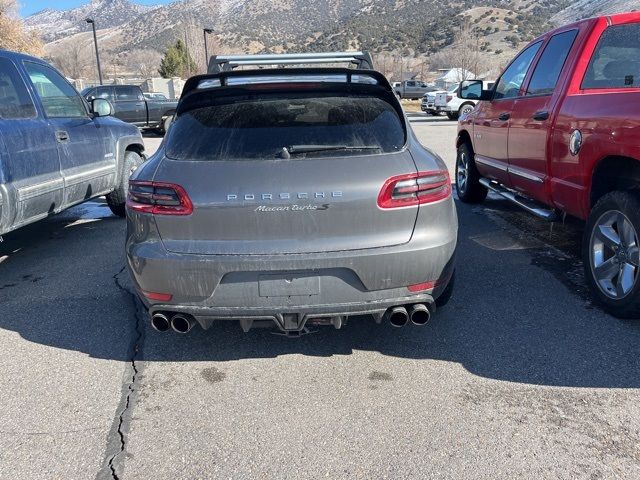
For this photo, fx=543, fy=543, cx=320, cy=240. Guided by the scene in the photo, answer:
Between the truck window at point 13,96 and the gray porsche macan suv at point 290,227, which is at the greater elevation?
the truck window at point 13,96

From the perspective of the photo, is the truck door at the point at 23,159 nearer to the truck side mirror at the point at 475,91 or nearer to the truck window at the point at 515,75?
the truck side mirror at the point at 475,91

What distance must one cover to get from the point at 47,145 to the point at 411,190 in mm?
3826

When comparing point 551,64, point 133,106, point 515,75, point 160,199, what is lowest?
point 133,106

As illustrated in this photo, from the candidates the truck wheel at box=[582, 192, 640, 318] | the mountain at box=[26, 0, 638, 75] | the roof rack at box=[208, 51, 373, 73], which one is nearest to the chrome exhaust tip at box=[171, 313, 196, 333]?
the roof rack at box=[208, 51, 373, 73]

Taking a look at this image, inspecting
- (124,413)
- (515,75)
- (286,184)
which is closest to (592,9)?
(515,75)

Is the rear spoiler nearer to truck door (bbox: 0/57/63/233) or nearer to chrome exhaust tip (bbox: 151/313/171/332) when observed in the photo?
chrome exhaust tip (bbox: 151/313/171/332)

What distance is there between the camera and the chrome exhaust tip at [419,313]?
120 inches

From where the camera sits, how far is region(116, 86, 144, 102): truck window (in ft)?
61.9

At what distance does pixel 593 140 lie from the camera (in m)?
3.80

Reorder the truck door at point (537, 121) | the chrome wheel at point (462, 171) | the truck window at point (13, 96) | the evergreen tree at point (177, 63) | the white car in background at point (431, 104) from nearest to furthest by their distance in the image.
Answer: the truck door at point (537, 121), the truck window at point (13, 96), the chrome wheel at point (462, 171), the white car in background at point (431, 104), the evergreen tree at point (177, 63)

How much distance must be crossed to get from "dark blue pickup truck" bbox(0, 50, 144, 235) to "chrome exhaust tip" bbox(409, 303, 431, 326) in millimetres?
3419

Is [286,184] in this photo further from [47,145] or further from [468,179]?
Answer: [468,179]

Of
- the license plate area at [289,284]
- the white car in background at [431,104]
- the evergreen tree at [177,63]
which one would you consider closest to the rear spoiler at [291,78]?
the license plate area at [289,284]

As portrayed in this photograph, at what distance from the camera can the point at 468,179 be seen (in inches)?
289
